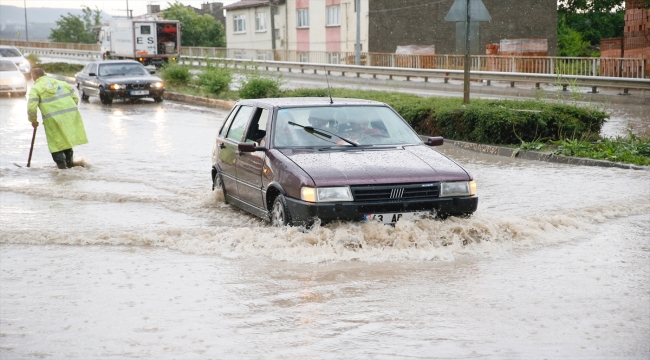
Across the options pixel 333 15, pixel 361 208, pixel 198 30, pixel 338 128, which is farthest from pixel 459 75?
pixel 198 30

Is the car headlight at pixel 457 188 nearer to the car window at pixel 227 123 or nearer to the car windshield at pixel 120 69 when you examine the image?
the car window at pixel 227 123

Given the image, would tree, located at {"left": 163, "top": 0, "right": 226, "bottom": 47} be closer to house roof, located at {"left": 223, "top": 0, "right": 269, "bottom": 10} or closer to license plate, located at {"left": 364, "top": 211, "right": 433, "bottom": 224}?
house roof, located at {"left": 223, "top": 0, "right": 269, "bottom": 10}

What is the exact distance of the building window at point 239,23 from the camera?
66.7 metres

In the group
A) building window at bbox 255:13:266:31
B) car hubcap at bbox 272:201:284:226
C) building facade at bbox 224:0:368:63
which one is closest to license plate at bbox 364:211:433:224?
car hubcap at bbox 272:201:284:226

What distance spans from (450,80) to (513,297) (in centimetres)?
3087

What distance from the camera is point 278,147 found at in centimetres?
870

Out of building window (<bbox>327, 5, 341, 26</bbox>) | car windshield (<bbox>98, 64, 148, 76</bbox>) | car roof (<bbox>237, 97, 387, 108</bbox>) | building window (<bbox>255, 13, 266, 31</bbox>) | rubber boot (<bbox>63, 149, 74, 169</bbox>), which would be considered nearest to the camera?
car roof (<bbox>237, 97, 387, 108</bbox>)

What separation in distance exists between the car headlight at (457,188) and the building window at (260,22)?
56.6 metres

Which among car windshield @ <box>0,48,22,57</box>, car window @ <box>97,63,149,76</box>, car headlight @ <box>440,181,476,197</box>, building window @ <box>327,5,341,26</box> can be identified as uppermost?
building window @ <box>327,5,341,26</box>

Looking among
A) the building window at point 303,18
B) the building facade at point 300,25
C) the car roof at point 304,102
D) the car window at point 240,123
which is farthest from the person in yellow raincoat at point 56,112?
the building window at point 303,18

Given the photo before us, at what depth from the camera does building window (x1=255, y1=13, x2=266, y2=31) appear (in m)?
63.3

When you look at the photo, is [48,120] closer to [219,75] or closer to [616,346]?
[616,346]

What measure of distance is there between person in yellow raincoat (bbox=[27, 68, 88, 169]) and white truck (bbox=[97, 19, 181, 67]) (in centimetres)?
3779

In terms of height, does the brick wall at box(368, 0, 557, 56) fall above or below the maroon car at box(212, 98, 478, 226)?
above
